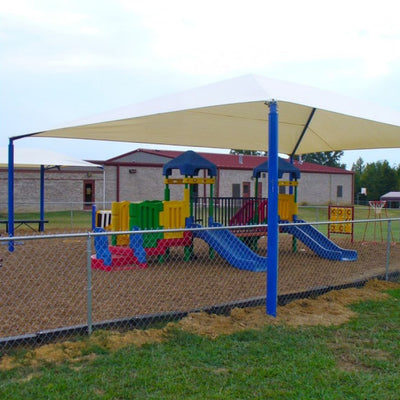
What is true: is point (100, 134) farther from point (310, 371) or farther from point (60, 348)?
point (310, 371)

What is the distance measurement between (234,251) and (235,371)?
221 inches

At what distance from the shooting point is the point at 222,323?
5.56 m

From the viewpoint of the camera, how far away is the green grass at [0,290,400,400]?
12.2ft

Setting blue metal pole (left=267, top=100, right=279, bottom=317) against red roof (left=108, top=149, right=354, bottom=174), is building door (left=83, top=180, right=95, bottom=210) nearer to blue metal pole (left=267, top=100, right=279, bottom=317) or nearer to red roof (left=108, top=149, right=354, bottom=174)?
red roof (left=108, top=149, right=354, bottom=174)

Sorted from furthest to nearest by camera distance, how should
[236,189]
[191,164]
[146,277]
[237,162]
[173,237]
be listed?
[237,162] → [236,189] → [191,164] → [173,237] → [146,277]

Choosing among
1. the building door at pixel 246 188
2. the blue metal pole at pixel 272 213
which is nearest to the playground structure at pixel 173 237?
the blue metal pole at pixel 272 213

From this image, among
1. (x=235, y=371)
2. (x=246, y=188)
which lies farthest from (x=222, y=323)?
(x=246, y=188)

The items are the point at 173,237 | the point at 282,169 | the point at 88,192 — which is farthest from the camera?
the point at 88,192

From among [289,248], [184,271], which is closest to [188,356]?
[184,271]

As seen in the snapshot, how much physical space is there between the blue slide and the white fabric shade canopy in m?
2.35

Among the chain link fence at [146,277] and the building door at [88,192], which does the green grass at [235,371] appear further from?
the building door at [88,192]

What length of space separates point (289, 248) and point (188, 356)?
8.93 meters

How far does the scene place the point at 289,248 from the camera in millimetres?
13055

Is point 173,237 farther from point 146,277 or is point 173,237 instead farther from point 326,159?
point 326,159
